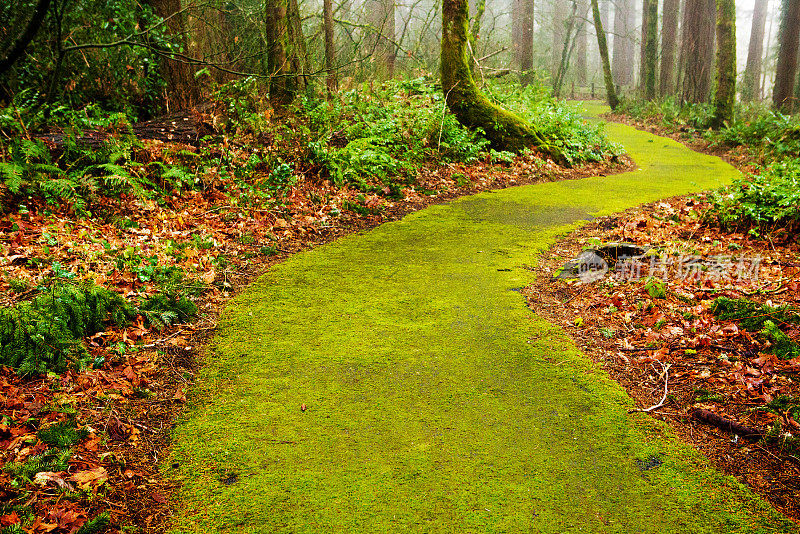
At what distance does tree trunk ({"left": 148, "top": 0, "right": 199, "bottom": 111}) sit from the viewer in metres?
7.41

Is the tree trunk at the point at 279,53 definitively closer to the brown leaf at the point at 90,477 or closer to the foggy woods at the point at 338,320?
the foggy woods at the point at 338,320

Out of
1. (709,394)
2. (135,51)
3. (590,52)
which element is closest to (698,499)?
(709,394)

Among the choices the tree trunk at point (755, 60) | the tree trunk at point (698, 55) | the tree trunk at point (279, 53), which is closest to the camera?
the tree trunk at point (279, 53)

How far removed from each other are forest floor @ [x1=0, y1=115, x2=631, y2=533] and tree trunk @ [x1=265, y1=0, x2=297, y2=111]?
213 cm

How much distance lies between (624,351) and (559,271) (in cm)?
140

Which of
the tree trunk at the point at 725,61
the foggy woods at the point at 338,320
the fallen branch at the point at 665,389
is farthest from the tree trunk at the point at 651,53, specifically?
the fallen branch at the point at 665,389

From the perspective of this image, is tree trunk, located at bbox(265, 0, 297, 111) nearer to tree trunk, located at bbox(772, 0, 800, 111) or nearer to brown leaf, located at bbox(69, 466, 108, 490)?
brown leaf, located at bbox(69, 466, 108, 490)

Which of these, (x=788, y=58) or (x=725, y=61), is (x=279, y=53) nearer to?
(x=725, y=61)

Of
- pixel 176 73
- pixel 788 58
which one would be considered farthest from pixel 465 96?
pixel 788 58

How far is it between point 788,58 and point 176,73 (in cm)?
1517

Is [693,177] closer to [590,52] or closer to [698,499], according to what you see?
[698,499]

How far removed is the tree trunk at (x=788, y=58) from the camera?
13.1 meters

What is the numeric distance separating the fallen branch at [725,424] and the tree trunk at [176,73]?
772cm

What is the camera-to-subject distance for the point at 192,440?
2.51 metres
